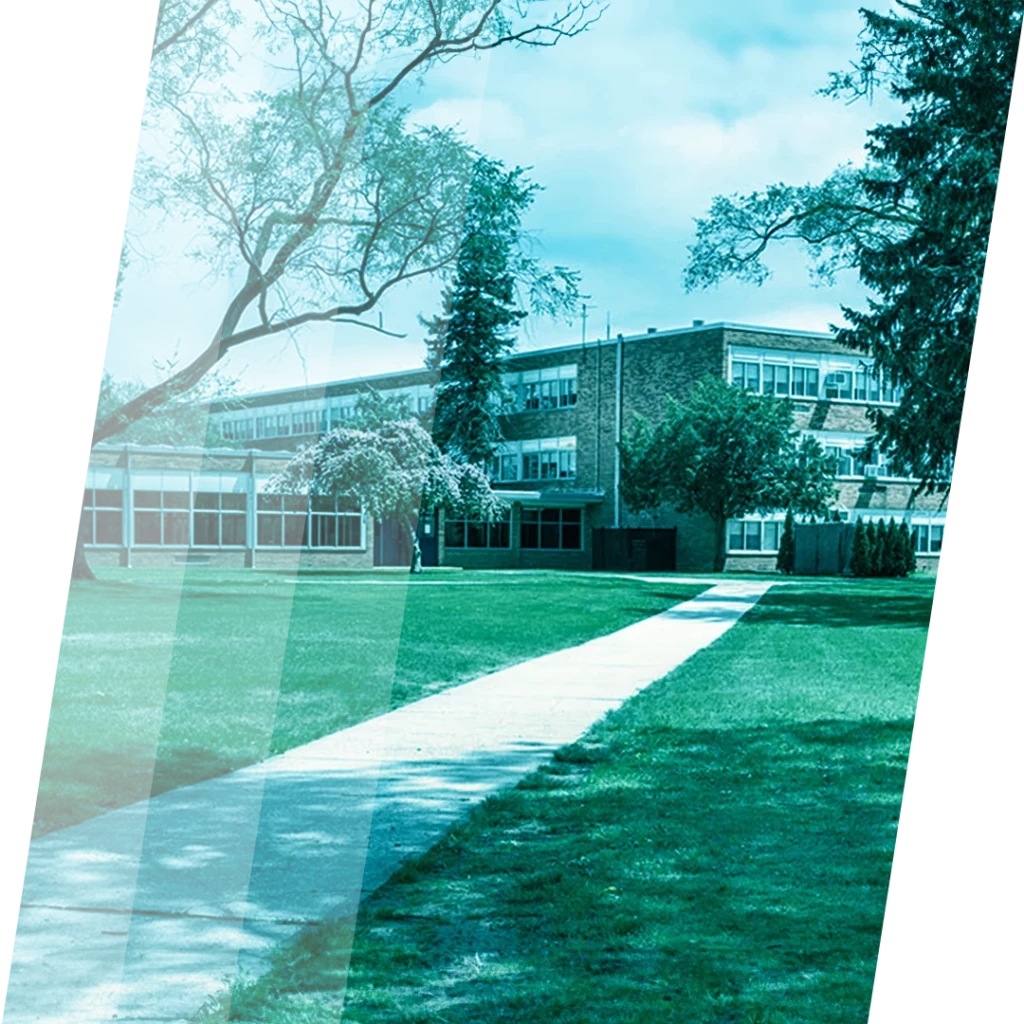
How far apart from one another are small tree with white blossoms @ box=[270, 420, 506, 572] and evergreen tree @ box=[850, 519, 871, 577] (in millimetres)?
11527

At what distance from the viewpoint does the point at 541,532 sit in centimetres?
5328

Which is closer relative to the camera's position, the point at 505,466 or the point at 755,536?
the point at 755,536

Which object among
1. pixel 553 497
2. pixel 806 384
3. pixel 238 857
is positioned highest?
pixel 806 384

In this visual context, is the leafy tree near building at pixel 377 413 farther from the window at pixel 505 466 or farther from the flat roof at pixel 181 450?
the window at pixel 505 466

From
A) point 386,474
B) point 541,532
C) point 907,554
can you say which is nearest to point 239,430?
point 386,474

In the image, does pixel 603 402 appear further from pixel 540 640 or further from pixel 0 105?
pixel 0 105

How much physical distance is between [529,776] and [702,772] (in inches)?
Result: 36.8

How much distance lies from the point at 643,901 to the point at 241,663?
8.90 metres

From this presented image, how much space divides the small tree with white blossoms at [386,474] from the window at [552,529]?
1149 cm

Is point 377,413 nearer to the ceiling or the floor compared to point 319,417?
nearer to the ceiling

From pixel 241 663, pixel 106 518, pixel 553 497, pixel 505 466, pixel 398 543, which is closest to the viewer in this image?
pixel 241 663

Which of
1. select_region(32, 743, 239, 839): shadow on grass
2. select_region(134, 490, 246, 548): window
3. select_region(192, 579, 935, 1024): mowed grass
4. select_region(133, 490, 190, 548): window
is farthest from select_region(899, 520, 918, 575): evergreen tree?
select_region(32, 743, 239, 839): shadow on grass

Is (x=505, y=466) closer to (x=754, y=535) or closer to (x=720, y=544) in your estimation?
(x=720, y=544)

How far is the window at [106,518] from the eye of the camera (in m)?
41.9
